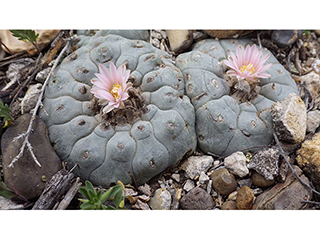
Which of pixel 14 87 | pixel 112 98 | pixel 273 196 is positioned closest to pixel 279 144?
pixel 273 196

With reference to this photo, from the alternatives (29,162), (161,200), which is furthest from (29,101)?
(161,200)

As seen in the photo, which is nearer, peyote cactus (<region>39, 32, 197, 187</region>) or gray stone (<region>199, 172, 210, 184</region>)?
peyote cactus (<region>39, 32, 197, 187</region>)

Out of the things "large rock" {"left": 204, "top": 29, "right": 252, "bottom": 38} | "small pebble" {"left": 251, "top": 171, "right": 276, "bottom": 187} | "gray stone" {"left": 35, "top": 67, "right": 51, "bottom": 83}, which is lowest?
"small pebble" {"left": 251, "top": 171, "right": 276, "bottom": 187}

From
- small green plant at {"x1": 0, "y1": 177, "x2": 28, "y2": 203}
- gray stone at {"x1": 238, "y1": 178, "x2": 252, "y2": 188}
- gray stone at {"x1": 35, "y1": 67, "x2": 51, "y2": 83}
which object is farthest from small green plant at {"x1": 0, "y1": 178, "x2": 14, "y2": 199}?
gray stone at {"x1": 238, "y1": 178, "x2": 252, "y2": 188}

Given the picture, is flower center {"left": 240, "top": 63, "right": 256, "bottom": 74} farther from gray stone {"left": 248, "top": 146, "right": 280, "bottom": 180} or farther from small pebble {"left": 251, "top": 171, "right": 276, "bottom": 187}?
small pebble {"left": 251, "top": 171, "right": 276, "bottom": 187}

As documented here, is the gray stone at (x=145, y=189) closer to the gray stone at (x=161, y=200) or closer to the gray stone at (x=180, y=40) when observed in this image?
the gray stone at (x=161, y=200)

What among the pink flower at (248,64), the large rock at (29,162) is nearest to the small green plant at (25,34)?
the large rock at (29,162)
